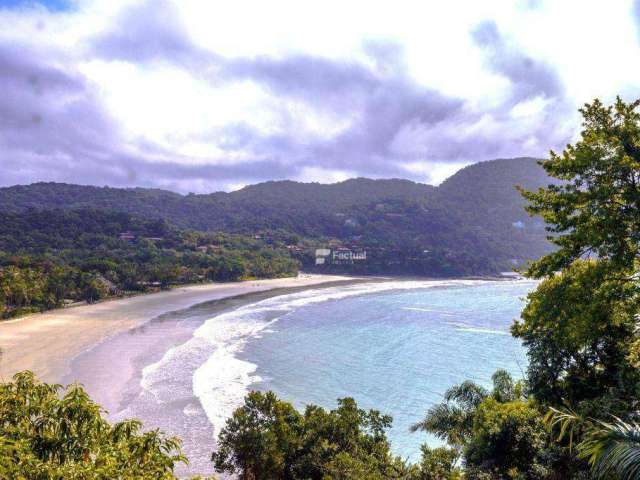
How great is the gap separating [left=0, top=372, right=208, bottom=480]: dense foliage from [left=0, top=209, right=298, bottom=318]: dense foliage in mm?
55873

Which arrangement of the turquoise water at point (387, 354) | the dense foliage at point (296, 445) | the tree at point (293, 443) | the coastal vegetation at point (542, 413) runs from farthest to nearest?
the turquoise water at point (387, 354) → the tree at point (293, 443) → the dense foliage at point (296, 445) → the coastal vegetation at point (542, 413)

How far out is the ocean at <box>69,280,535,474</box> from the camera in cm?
2677

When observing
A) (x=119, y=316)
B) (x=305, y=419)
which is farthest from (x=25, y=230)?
(x=305, y=419)

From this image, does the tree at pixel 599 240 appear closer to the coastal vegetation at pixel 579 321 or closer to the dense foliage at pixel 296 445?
the coastal vegetation at pixel 579 321

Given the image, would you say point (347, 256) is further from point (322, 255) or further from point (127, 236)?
point (127, 236)

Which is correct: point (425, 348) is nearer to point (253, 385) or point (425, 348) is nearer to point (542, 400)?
point (253, 385)

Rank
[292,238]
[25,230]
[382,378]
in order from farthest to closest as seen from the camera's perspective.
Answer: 1. [292,238]
2. [25,230]
3. [382,378]

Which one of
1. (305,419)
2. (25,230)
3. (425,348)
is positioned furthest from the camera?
(25,230)

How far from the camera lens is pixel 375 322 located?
60.2m

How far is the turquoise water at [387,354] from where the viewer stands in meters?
30.4

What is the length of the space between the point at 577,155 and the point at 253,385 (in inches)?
1020

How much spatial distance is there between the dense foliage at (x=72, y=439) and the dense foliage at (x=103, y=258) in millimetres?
55873

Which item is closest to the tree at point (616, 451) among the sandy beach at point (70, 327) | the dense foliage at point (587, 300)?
the dense foliage at point (587, 300)

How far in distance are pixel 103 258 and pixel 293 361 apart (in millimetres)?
70001
